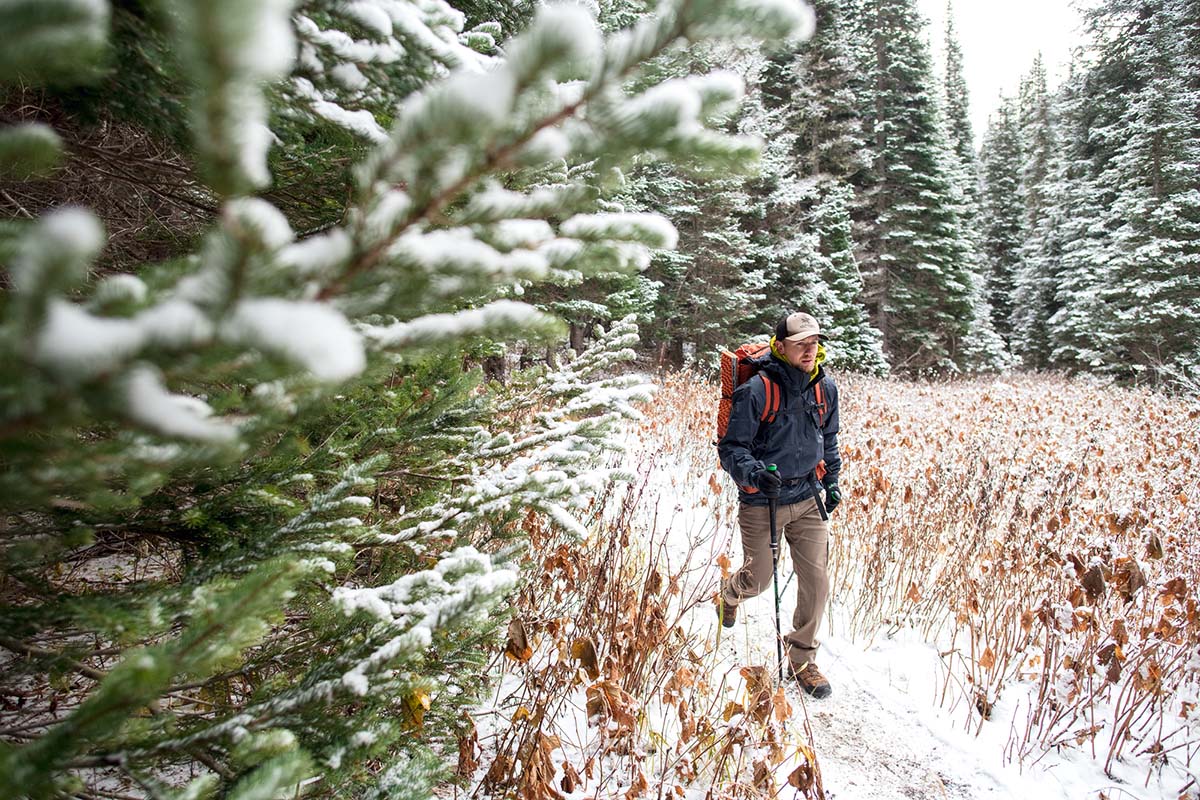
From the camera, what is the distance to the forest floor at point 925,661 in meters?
2.62

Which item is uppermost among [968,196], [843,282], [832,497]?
[968,196]

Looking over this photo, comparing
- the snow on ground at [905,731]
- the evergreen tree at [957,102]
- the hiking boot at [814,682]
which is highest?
the evergreen tree at [957,102]

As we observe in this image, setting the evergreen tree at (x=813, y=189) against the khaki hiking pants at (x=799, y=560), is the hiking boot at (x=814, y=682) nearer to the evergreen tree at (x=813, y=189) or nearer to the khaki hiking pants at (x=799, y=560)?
the khaki hiking pants at (x=799, y=560)

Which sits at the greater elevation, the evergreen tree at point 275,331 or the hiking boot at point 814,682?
the evergreen tree at point 275,331

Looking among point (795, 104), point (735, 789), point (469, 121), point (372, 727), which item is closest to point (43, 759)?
point (372, 727)

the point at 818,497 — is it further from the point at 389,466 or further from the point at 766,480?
the point at 389,466

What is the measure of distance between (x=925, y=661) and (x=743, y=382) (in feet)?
7.72

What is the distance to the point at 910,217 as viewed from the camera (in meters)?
18.7

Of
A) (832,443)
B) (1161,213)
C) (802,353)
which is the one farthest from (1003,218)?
(802,353)

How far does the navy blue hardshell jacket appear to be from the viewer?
11.7 ft

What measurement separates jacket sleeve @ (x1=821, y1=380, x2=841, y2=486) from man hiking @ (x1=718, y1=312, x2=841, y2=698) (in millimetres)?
99

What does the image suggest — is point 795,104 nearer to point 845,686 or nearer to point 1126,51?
point 1126,51

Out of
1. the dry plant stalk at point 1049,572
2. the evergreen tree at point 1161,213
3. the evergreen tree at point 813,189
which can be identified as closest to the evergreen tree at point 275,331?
the dry plant stalk at point 1049,572

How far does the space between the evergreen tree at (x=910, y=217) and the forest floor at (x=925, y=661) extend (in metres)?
13.5
